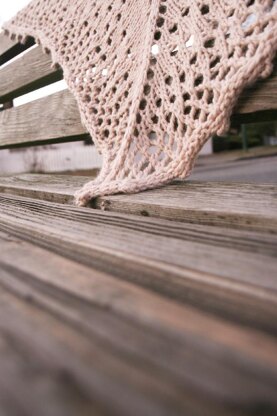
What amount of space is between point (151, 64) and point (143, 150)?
0.26m

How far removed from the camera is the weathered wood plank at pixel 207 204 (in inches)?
21.7

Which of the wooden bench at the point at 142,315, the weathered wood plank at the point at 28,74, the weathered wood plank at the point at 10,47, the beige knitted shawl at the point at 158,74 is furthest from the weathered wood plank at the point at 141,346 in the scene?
the weathered wood plank at the point at 10,47

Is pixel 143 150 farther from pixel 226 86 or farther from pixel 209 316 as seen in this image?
pixel 209 316

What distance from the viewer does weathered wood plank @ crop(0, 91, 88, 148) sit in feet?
4.50

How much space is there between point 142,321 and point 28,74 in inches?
62.1

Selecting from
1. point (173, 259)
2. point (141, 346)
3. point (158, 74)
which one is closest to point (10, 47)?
point (158, 74)

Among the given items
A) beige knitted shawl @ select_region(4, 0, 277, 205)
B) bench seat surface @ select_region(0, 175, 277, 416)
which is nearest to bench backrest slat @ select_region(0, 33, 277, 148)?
beige knitted shawl @ select_region(4, 0, 277, 205)

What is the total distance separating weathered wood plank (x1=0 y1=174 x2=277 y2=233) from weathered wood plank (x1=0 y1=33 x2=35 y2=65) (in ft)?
3.62

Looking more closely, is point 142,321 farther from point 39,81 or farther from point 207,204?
point 39,81

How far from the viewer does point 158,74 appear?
1.04 metres

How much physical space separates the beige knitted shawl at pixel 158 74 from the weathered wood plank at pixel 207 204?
8 cm

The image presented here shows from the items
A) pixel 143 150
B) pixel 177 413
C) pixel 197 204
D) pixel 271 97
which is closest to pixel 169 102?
pixel 143 150

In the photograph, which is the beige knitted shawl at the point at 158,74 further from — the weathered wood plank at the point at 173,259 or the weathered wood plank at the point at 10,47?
the weathered wood plank at the point at 10,47

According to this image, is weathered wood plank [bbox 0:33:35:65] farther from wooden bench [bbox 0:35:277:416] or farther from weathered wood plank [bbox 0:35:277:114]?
wooden bench [bbox 0:35:277:416]
